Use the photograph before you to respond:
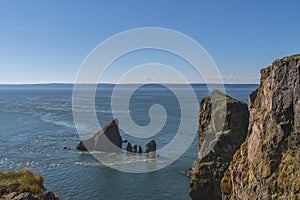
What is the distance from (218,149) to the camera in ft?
141

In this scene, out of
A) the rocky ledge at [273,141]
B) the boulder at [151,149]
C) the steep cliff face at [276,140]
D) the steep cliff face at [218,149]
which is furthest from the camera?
the boulder at [151,149]

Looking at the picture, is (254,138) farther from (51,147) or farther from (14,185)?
(51,147)

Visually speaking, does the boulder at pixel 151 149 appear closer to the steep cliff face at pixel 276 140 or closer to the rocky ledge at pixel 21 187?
the steep cliff face at pixel 276 140

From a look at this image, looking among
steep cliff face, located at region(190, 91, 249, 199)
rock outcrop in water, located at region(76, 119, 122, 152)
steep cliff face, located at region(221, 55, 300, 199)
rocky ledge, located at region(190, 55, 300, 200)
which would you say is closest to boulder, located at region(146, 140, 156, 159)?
rock outcrop in water, located at region(76, 119, 122, 152)

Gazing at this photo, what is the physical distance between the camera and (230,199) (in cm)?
2736

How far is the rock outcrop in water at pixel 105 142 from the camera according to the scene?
71.9m

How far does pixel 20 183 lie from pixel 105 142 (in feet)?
183

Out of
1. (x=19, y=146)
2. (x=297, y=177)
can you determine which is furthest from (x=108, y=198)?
(x=19, y=146)

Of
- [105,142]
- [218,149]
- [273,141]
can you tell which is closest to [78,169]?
[105,142]

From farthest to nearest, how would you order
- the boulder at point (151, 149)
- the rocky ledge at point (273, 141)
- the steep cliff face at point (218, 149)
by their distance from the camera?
the boulder at point (151, 149)
the steep cliff face at point (218, 149)
the rocky ledge at point (273, 141)

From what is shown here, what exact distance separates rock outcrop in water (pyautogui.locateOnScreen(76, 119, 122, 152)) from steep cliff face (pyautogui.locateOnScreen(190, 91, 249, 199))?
32399 millimetres

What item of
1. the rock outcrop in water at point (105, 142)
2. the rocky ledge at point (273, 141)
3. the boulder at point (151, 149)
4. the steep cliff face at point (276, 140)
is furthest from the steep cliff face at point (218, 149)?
the rock outcrop in water at point (105, 142)

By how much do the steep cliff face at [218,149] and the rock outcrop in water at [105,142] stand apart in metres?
32.4

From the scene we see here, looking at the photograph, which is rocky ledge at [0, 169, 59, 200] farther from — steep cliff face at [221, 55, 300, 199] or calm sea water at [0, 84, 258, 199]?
calm sea water at [0, 84, 258, 199]
